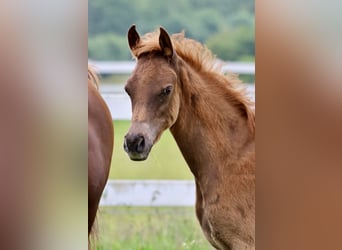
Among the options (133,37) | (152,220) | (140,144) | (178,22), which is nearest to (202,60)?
(178,22)

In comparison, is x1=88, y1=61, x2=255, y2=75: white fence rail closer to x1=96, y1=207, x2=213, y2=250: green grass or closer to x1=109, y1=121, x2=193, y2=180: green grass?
x1=109, y1=121, x2=193, y2=180: green grass

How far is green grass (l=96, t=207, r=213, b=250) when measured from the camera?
250 centimetres

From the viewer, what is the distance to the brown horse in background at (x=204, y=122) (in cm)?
240

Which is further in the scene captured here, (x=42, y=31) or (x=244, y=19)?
(x=244, y=19)

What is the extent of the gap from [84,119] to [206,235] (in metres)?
0.69

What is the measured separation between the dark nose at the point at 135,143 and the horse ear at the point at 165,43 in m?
0.34

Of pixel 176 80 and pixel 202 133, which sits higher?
pixel 176 80

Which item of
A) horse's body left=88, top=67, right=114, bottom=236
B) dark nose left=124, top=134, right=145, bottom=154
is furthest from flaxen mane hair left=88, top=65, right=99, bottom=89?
dark nose left=124, top=134, right=145, bottom=154

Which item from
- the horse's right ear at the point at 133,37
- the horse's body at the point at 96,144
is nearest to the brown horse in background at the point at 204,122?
the horse's right ear at the point at 133,37

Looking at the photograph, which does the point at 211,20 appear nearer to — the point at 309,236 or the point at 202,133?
the point at 202,133

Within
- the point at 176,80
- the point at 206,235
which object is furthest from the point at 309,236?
the point at 176,80

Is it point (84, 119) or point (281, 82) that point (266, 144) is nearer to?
point (281, 82)

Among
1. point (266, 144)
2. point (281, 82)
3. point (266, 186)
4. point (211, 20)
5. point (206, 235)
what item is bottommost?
→ point (206, 235)

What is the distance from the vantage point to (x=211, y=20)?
2.49m
